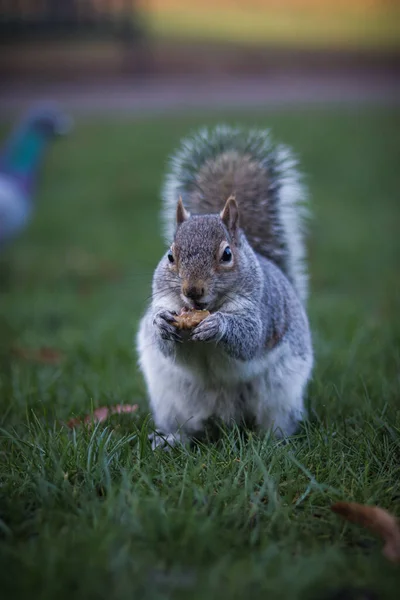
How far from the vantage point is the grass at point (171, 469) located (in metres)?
1.33

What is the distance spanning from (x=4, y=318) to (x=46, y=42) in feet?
34.7

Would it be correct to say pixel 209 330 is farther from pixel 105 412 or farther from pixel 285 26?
pixel 285 26

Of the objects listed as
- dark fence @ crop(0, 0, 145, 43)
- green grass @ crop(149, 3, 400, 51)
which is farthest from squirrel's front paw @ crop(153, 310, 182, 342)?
green grass @ crop(149, 3, 400, 51)

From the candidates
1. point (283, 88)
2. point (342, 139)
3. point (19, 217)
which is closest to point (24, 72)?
point (283, 88)

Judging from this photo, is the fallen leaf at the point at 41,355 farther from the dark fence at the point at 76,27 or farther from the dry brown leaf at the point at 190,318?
the dark fence at the point at 76,27

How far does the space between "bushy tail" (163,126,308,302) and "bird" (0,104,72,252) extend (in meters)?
2.44

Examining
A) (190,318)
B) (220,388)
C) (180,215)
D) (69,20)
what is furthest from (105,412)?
(69,20)

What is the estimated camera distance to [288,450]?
1.88m

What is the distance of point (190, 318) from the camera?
195cm

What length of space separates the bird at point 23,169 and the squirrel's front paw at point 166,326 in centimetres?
313

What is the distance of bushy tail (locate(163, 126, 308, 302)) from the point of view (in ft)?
8.35

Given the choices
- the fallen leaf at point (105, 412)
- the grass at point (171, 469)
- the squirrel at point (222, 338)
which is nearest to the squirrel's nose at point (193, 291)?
the squirrel at point (222, 338)

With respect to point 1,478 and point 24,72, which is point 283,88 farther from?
point 1,478

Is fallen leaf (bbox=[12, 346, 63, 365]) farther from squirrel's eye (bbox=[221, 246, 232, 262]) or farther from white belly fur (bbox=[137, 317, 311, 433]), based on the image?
squirrel's eye (bbox=[221, 246, 232, 262])
